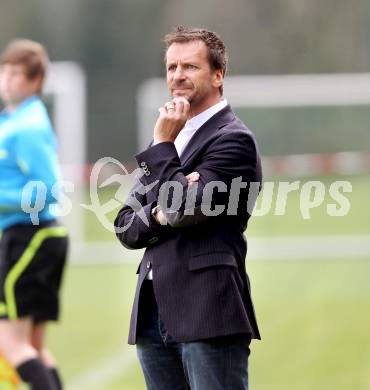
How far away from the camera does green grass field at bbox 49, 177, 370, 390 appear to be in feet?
22.4

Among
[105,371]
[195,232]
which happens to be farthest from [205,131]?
[105,371]

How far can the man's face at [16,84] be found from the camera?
546 cm

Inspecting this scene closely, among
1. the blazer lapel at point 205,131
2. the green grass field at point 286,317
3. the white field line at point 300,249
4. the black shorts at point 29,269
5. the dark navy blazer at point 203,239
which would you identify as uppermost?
the blazer lapel at point 205,131

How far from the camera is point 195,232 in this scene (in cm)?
354

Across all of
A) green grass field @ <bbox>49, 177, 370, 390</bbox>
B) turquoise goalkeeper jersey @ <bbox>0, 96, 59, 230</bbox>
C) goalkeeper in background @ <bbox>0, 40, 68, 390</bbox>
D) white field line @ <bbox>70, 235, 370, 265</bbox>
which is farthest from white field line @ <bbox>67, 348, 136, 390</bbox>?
white field line @ <bbox>70, 235, 370, 265</bbox>

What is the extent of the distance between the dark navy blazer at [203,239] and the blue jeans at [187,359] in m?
0.04

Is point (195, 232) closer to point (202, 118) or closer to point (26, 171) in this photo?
point (202, 118)

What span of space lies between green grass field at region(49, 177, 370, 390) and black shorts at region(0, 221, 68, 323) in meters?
1.36

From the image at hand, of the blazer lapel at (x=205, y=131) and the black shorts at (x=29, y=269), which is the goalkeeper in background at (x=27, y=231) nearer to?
the black shorts at (x=29, y=269)

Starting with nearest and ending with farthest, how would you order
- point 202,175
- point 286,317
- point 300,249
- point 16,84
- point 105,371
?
point 202,175, point 16,84, point 105,371, point 286,317, point 300,249

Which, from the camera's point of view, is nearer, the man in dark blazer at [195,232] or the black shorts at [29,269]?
the man in dark blazer at [195,232]

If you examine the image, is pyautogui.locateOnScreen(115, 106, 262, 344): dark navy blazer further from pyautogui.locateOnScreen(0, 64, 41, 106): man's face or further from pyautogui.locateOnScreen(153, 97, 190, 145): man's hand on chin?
pyautogui.locateOnScreen(0, 64, 41, 106): man's face

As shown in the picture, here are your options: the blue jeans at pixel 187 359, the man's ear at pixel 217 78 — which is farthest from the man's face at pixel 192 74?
the blue jeans at pixel 187 359

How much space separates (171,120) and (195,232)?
33 cm
